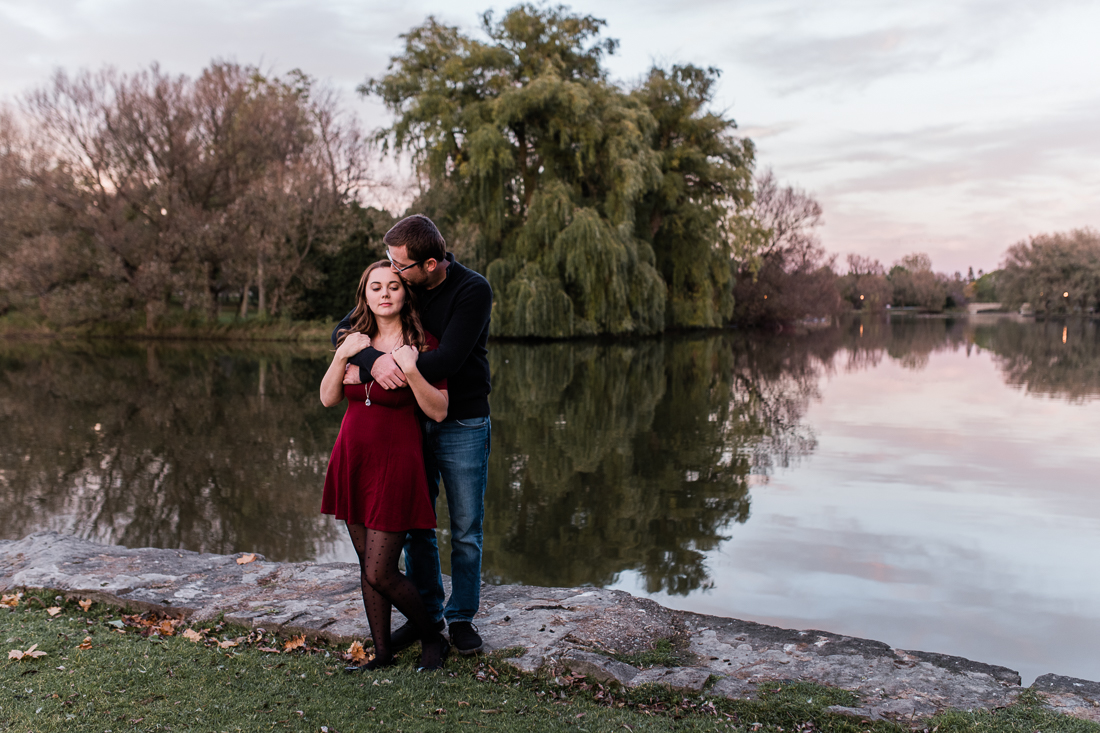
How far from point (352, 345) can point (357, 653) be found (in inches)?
51.5

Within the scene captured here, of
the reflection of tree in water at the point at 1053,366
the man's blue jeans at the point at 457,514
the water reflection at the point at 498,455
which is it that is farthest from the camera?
the reflection of tree in water at the point at 1053,366

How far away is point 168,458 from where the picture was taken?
840cm

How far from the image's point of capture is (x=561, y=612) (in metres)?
3.71

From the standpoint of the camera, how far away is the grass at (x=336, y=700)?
2605 millimetres

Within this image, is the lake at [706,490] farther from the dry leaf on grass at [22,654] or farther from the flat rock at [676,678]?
the dry leaf on grass at [22,654]

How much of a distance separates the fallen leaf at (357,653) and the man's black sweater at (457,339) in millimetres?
1058

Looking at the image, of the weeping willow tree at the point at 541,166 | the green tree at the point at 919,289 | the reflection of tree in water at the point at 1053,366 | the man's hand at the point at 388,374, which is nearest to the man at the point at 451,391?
the man's hand at the point at 388,374

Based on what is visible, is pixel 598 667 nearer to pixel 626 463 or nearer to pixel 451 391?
pixel 451 391

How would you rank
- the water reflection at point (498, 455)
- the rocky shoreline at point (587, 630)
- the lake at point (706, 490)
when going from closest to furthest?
1. the rocky shoreline at point (587, 630)
2. the lake at point (706, 490)
3. the water reflection at point (498, 455)

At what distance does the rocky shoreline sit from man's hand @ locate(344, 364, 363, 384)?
47.5 inches

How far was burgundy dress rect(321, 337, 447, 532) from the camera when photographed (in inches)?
113

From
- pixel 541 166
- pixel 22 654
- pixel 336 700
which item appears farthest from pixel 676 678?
pixel 541 166

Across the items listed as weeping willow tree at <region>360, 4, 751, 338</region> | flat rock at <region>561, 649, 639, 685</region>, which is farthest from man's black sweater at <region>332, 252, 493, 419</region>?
weeping willow tree at <region>360, 4, 751, 338</region>

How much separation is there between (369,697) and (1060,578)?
15.7 ft
